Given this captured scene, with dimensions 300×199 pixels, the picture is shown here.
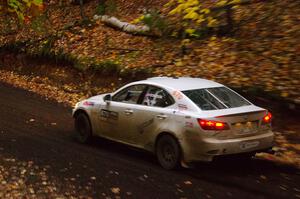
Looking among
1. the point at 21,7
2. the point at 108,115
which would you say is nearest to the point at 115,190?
the point at 108,115

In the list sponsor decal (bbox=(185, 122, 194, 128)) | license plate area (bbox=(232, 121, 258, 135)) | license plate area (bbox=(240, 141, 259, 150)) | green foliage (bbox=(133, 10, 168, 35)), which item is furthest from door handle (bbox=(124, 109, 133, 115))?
green foliage (bbox=(133, 10, 168, 35))

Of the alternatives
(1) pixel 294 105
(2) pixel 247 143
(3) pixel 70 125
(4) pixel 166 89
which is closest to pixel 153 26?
(3) pixel 70 125

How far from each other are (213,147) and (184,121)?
2.29ft

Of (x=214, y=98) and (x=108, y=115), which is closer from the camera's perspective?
(x=214, y=98)

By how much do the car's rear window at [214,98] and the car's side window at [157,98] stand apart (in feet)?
1.18

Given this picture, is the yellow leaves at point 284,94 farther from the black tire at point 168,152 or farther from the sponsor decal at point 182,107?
the black tire at point 168,152

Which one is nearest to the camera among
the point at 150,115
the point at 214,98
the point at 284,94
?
the point at 214,98

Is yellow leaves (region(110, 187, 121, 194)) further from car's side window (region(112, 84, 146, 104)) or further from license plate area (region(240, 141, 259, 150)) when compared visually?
car's side window (region(112, 84, 146, 104))

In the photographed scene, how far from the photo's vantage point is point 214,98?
8.73 meters

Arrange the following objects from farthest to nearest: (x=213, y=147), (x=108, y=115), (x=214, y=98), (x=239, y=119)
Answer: (x=108, y=115) → (x=214, y=98) → (x=239, y=119) → (x=213, y=147)

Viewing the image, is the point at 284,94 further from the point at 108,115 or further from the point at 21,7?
the point at 21,7

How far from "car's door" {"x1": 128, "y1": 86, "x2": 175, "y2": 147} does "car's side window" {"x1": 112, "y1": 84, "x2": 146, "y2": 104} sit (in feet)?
0.63

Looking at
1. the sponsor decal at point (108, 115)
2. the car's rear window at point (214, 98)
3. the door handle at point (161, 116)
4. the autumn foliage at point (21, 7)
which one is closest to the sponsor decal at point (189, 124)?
the car's rear window at point (214, 98)

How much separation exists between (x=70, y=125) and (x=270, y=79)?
547 centimetres
